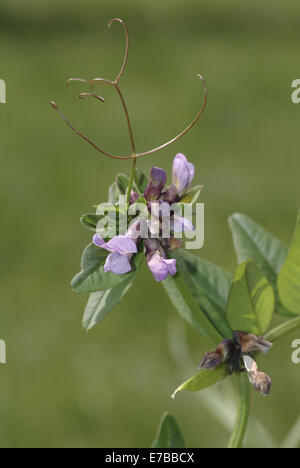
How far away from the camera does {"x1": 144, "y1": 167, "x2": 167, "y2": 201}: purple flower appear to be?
1.21 feet

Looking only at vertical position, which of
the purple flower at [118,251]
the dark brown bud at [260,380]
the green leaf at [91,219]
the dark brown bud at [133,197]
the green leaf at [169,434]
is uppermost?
the dark brown bud at [133,197]

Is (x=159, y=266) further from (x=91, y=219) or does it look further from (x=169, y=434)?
(x=169, y=434)

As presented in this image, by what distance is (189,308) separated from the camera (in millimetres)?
414

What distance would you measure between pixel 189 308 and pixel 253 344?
0.05 m

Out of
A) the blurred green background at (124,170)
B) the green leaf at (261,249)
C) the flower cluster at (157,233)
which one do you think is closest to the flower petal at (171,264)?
the flower cluster at (157,233)

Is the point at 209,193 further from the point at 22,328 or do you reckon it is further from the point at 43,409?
the point at 43,409

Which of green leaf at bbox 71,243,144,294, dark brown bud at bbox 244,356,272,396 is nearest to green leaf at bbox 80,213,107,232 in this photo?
green leaf at bbox 71,243,144,294

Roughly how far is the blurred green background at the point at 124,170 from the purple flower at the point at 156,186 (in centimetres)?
39

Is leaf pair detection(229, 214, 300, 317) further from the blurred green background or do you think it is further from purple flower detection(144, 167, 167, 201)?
the blurred green background

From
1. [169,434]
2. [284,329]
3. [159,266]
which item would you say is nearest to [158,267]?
[159,266]

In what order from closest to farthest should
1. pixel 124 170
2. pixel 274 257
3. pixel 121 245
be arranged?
pixel 121 245 → pixel 274 257 → pixel 124 170

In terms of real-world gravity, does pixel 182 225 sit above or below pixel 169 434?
above

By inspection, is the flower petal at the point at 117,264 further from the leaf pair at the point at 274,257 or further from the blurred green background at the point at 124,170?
the blurred green background at the point at 124,170

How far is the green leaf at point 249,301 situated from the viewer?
1.27ft
